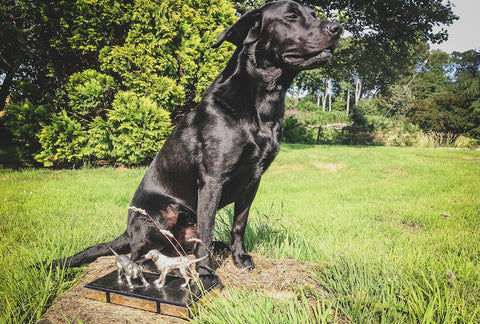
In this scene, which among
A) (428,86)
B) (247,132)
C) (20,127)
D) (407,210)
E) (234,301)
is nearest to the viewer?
(234,301)

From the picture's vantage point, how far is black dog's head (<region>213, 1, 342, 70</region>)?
6.16ft

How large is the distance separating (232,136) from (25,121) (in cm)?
824

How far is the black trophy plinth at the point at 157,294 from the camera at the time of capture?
1.60 m

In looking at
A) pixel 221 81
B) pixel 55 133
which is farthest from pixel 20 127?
pixel 221 81

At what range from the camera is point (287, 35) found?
198 centimetres

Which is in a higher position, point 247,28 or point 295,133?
point 247,28

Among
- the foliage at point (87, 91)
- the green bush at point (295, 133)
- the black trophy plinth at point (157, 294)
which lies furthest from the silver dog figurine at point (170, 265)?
the green bush at point (295, 133)

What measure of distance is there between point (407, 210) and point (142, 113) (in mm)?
6805

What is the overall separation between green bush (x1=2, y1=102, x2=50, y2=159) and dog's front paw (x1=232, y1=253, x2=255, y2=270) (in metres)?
7.76

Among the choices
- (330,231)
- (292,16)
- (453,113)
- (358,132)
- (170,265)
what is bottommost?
(330,231)

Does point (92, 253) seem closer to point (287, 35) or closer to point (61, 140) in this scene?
point (287, 35)

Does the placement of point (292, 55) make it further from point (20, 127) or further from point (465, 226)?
point (20, 127)

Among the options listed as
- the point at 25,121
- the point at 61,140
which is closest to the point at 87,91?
the point at 61,140

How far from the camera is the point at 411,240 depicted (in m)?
3.60
